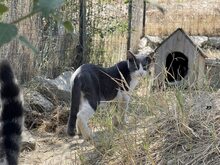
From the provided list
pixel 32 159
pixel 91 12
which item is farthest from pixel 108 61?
pixel 32 159

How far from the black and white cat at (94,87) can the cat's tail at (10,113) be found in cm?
224

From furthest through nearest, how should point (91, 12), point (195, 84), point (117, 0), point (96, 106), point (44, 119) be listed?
point (117, 0) → point (91, 12) → point (44, 119) → point (96, 106) → point (195, 84)

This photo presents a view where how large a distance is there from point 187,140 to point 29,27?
346cm

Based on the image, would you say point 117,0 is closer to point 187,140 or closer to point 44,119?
point 44,119

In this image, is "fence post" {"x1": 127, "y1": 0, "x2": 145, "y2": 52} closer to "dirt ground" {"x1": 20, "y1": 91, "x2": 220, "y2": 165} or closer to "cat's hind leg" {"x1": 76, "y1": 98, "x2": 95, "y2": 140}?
"cat's hind leg" {"x1": 76, "y1": 98, "x2": 95, "y2": 140}

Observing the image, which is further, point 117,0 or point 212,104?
point 117,0

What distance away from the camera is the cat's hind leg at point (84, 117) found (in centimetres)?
480

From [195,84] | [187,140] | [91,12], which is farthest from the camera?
[91,12]

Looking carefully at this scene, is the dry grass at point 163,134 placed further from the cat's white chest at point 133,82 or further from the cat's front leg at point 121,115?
the cat's white chest at point 133,82

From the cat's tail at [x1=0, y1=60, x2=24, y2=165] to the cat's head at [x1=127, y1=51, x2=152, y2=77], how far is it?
3443 millimetres

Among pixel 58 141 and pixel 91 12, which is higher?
pixel 91 12

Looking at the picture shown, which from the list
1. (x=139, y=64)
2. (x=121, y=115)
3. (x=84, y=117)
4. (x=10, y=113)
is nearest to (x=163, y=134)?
(x=121, y=115)

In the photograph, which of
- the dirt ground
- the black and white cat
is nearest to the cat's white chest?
the black and white cat

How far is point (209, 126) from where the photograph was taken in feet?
11.6
